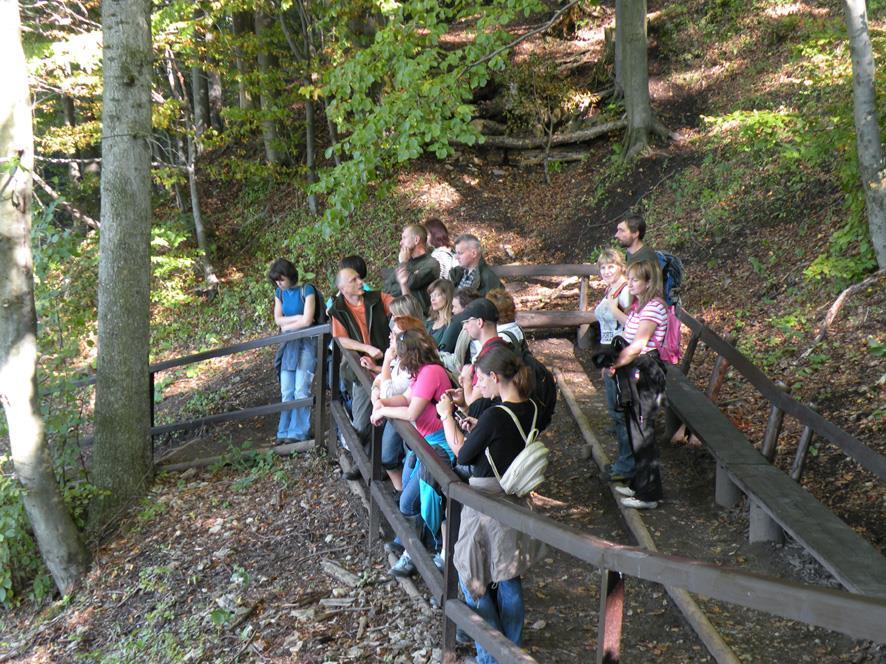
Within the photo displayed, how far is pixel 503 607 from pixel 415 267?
3662 mm

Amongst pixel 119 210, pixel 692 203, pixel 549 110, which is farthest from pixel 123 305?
pixel 549 110

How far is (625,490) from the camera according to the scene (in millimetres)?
5723

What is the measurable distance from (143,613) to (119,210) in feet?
11.7

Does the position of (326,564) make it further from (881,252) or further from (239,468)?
(881,252)

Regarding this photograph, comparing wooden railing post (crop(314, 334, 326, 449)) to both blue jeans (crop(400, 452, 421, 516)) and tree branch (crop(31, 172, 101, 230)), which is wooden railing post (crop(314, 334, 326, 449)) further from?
tree branch (crop(31, 172, 101, 230))

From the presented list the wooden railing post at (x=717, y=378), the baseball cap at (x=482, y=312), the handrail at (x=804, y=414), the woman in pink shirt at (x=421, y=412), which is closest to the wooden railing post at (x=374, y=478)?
the woman in pink shirt at (x=421, y=412)

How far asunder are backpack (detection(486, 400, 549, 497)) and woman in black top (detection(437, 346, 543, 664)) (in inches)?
1.4

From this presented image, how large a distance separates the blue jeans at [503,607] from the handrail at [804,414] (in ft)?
7.06

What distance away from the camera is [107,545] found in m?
7.22

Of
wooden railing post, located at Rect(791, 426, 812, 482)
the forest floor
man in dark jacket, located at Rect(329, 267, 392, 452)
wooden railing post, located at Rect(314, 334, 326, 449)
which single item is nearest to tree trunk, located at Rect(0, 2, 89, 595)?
the forest floor

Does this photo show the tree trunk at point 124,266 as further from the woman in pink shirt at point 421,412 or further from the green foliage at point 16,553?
the woman in pink shirt at point 421,412

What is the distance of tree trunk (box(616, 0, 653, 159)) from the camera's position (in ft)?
46.6

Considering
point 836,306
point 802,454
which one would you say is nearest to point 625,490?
point 802,454

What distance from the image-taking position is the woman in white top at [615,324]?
576 cm
